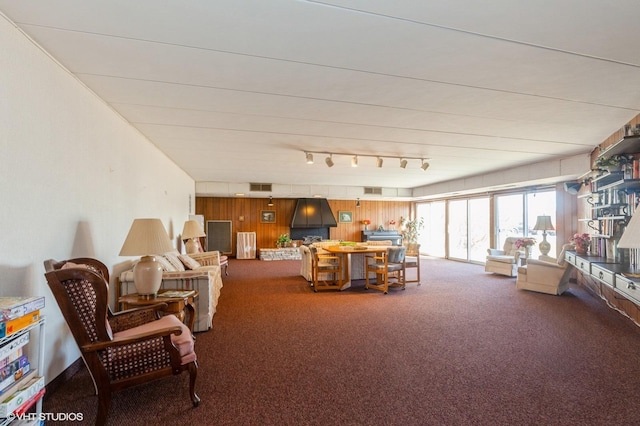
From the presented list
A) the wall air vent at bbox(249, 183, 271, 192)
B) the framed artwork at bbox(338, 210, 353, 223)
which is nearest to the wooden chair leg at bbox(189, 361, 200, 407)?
the wall air vent at bbox(249, 183, 271, 192)

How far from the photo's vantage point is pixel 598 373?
97.3 inches

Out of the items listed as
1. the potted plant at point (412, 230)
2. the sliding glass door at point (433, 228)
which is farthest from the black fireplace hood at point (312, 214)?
the sliding glass door at point (433, 228)

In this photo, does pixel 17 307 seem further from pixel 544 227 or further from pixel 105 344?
pixel 544 227

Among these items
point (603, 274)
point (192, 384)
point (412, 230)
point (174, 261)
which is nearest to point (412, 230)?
point (412, 230)

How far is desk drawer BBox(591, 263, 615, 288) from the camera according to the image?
9.50ft

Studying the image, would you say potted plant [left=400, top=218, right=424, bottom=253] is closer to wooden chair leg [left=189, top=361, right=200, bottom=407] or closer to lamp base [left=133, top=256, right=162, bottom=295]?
lamp base [left=133, top=256, right=162, bottom=295]

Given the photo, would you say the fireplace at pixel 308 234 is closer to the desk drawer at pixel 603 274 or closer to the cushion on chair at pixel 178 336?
the desk drawer at pixel 603 274

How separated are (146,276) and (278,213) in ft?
25.7

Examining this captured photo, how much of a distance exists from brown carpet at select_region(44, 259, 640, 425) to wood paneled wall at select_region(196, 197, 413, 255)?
6.05 meters

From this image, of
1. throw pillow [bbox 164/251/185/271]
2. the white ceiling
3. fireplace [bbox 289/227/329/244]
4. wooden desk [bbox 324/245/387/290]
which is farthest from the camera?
fireplace [bbox 289/227/329/244]

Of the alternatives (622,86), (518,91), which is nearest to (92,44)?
(518,91)

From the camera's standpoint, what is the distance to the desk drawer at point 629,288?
240 cm

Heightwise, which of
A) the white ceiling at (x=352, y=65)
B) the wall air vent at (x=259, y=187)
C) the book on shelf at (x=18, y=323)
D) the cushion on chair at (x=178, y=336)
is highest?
the white ceiling at (x=352, y=65)

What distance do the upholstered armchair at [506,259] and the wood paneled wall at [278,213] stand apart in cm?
447
